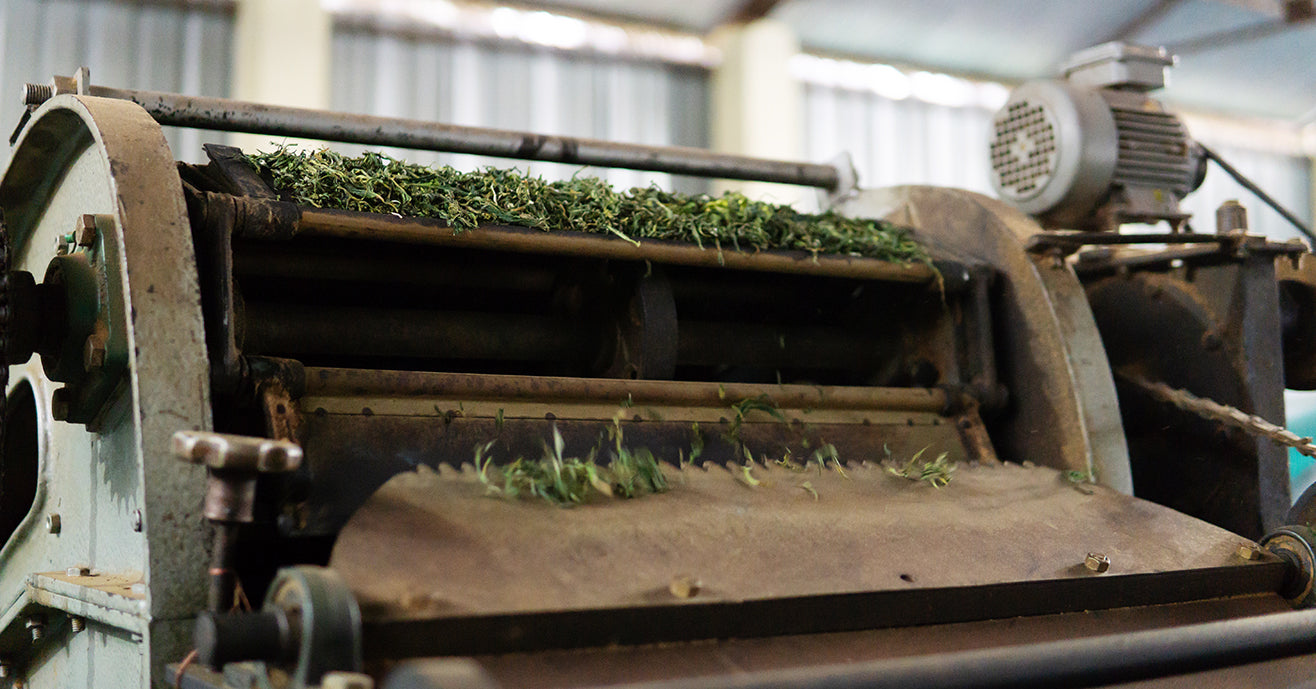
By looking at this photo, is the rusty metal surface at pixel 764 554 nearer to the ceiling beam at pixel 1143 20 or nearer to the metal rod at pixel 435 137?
the metal rod at pixel 435 137

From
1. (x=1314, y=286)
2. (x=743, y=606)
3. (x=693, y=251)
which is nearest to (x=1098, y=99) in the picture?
(x=1314, y=286)

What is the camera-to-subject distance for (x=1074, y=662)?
1340 millimetres

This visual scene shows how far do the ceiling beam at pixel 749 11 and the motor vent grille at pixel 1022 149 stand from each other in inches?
194

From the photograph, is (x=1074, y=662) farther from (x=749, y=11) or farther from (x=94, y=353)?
(x=749, y=11)

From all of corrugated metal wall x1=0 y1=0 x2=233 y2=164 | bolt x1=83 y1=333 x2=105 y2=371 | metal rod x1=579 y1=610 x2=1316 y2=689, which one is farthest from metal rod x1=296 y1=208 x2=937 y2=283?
corrugated metal wall x1=0 y1=0 x2=233 y2=164

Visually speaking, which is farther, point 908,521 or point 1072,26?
point 1072,26

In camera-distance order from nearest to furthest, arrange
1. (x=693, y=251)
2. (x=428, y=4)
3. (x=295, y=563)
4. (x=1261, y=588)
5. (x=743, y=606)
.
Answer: (x=743, y=606) → (x=295, y=563) → (x=1261, y=588) → (x=693, y=251) → (x=428, y=4)

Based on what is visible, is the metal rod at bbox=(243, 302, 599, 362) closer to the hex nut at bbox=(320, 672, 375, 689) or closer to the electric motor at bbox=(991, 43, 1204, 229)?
the hex nut at bbox=(320, 672, 375, 689)

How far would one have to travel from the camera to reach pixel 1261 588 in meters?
1.89

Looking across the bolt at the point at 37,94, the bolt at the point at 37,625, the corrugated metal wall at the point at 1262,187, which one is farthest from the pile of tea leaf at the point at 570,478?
the corrugated metal wall at the point at 1262,187

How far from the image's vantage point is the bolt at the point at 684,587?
55.5 inches

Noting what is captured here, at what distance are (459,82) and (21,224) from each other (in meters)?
4.87

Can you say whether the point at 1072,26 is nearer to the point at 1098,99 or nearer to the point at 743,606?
the point at 1098,99

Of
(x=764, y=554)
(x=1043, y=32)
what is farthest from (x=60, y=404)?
(x=1043, y=32)
